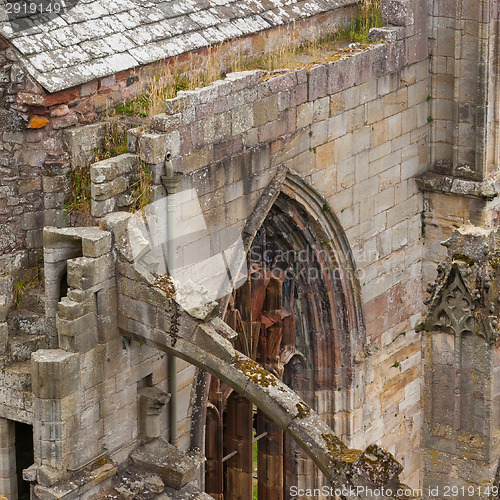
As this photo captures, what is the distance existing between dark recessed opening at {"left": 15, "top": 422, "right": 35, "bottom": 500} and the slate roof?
3344mm

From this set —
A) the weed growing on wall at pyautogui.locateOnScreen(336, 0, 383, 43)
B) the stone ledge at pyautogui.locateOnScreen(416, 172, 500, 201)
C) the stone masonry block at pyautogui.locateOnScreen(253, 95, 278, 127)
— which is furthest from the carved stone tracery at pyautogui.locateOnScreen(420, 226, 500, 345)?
the weed growing on wall at pyautogui.locateOnScreen(336, 0, 383, 43)

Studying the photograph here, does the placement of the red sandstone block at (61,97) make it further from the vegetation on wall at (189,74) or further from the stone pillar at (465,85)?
the stone pillar at (465,85)

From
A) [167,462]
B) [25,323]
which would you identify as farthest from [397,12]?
[167,462]

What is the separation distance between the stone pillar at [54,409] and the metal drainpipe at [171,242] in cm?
128

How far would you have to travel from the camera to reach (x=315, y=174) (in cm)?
1617

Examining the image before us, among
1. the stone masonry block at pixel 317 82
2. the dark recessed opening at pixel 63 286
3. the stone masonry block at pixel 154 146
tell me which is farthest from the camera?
the stone masonry block at pixel 317 82

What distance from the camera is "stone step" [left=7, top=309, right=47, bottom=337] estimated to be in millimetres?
13820

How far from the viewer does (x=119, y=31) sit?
14.6 meters

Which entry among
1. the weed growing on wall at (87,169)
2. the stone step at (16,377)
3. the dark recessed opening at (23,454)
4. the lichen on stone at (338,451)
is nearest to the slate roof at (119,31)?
the weed growing on wall at (87,169)

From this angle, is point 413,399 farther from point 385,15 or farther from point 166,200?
point 166,200

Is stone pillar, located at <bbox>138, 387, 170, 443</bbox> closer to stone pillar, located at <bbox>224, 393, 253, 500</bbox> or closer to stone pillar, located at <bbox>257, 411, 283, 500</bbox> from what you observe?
stone pillar, located at <bbox>224, 393, 253, 500</bbox>

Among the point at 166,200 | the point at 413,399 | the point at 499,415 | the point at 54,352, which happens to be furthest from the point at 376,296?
the point at 499,415

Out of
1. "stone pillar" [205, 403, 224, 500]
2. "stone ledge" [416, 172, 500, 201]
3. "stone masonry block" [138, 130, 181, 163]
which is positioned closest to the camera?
"stone masonry block" [138, 130, 181, 163]

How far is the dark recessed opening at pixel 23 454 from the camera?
47.0ft
